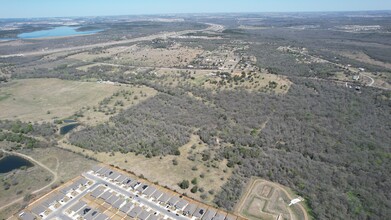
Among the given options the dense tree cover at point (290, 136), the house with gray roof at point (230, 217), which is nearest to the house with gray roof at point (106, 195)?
the dense tree cover at point (290, 136)

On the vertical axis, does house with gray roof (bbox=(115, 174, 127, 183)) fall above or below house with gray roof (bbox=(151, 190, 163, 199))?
above

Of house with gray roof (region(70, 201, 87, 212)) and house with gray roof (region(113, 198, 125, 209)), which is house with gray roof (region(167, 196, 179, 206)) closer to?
house with gray roof (region(113, 198, 125, 209))

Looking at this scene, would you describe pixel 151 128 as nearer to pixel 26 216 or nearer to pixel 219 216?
pixel 26 216

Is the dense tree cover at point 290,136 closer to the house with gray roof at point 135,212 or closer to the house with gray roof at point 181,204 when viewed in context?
the house with gray roof at point 181,204

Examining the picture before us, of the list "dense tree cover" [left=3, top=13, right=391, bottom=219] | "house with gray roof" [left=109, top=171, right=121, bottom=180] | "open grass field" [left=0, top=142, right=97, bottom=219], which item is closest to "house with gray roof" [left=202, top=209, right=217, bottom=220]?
"dense tree cover" [left=3, top=13, right=391, bottom=219]

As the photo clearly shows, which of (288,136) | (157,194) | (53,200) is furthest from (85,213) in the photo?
(288,136)

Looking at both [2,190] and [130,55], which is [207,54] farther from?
[2,190]

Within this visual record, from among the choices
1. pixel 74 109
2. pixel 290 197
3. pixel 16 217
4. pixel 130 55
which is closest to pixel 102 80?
pixel 74 109
